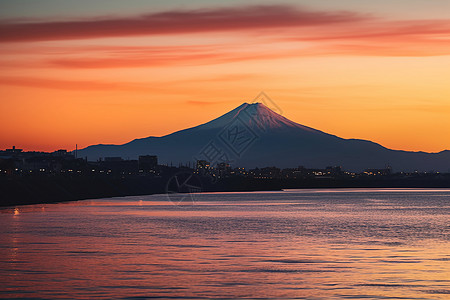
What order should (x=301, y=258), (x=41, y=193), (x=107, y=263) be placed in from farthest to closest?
(x=41, y=193) → (x=301, y=258) → (x=107, y=263)

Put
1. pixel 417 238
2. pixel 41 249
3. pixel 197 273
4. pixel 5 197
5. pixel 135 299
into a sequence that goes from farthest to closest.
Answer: pixel 5 197 → pixel 417 238 → pixel 41 249 → pixel 197 273 → pixel 135 299

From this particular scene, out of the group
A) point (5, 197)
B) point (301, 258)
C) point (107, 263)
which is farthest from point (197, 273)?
point (5, 197)

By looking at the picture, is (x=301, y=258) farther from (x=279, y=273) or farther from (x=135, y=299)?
(x=135, y=299)

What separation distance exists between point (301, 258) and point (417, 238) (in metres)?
20.5

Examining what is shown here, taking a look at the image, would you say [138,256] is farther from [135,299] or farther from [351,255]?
[135,299]

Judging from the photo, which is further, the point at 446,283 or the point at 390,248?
the point at 390,248

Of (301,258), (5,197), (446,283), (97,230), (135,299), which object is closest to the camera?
(135,299)

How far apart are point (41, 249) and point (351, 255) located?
64.3 ft

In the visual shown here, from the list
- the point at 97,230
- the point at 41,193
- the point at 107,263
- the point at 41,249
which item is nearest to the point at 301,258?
the point at 107,263

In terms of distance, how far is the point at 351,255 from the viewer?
4862 cm

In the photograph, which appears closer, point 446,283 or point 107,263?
point 446,283

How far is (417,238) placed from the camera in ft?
210

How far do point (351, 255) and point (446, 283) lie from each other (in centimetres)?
1340

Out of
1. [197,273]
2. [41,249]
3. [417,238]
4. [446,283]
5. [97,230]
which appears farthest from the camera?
[97,230]
